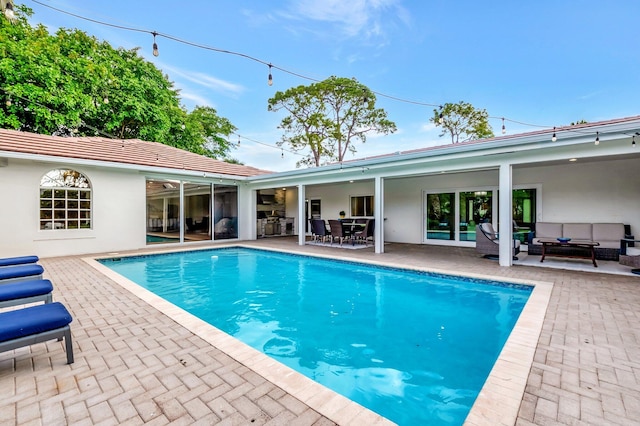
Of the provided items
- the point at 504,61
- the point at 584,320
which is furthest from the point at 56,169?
the point at 504,61

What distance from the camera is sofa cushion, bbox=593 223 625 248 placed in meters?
7.21

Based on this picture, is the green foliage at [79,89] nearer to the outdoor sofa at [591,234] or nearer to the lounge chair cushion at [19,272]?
the lounge chair cushion at [19,272]

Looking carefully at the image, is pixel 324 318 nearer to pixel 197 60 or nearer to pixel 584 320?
pixel 584 320

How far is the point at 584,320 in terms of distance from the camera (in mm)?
3580

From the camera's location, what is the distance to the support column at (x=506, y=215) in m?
6.80

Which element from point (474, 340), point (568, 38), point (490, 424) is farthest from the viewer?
point (568, 38)

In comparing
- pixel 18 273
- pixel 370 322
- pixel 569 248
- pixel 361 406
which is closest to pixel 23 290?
pixel 18 273

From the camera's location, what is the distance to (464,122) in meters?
20.8

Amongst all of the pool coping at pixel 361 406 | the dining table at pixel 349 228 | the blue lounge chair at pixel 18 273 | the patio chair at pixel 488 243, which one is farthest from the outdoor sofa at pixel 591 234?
the blue lounge chair at pixel 18 273

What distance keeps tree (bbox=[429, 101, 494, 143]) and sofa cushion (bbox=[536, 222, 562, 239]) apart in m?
13.9

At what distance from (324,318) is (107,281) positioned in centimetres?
418

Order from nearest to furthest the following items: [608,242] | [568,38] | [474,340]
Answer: [474,340] < [608,242] < [568,38]

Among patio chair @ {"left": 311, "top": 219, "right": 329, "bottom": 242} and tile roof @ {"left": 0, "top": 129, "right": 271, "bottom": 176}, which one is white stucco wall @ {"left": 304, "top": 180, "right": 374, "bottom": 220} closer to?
patio chair @ {"left": 311, "top": 219, "right": 329, "bottom": 242}

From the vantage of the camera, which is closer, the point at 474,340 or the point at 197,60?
the point at 474,340
